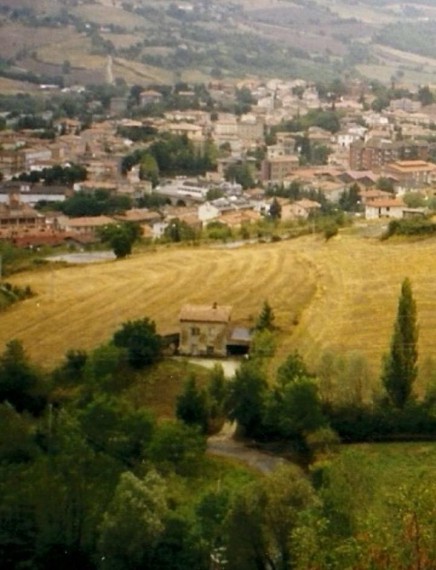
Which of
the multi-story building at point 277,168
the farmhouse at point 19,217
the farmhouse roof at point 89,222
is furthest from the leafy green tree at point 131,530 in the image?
the multi-story building at point 277,168

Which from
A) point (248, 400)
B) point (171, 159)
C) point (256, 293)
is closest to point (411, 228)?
point (256, 293)

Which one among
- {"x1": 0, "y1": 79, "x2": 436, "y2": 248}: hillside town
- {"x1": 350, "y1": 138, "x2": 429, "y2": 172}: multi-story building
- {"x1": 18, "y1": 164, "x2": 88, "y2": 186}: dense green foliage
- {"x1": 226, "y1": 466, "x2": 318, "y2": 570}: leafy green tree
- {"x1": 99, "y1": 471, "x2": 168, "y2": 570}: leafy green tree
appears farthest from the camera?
{"x1": 350, "y1": 138, "x2": 429, "y2": 172}: multi-story building

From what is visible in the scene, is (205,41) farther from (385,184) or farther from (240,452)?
(240,452)

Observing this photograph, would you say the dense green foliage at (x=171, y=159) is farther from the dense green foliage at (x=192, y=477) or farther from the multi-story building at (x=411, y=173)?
the dense green foliage at (x=192, y=477)

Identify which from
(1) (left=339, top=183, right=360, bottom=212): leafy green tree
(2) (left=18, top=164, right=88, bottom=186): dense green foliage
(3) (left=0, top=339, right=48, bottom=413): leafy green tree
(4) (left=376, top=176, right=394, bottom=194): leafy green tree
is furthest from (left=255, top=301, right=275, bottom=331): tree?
(2) (left=18, top=164, right=88, bottom=186): dense green foliage

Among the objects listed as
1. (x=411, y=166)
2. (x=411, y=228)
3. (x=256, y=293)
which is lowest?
(x=256, y=293)

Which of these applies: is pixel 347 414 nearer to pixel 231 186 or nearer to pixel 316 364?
pixel 316 364

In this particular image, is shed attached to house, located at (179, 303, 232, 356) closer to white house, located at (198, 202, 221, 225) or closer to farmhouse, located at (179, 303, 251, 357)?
farmhouse, located at (179, 303, 251, 357)
